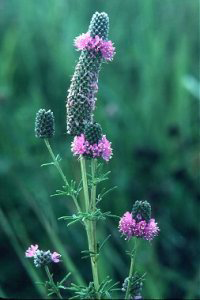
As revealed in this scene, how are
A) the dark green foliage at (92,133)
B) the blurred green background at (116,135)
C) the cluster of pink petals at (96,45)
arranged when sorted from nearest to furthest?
the dark green foliage at (92,133), the cluster of pink petals at (96,45), the blurred green background at (116,135)

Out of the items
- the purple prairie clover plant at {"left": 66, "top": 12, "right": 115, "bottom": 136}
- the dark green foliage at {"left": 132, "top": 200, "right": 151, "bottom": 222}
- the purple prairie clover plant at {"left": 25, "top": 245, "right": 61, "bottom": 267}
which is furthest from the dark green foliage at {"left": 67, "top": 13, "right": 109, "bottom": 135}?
the purple prairie clover plant at {"left": 25, "top": 245, "right": 61, "bottom": 267}

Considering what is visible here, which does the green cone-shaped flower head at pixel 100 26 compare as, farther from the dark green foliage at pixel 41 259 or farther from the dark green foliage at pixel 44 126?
the dark green foliage at pixel 41 259

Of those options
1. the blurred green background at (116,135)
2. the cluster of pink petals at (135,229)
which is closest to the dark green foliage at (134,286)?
the cluster of pink petals at (135,229)

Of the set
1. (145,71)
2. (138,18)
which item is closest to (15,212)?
(145,71)

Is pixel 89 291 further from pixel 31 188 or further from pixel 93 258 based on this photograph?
pixel 31 188

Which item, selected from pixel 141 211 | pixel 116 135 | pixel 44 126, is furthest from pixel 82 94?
pixel 116 135
